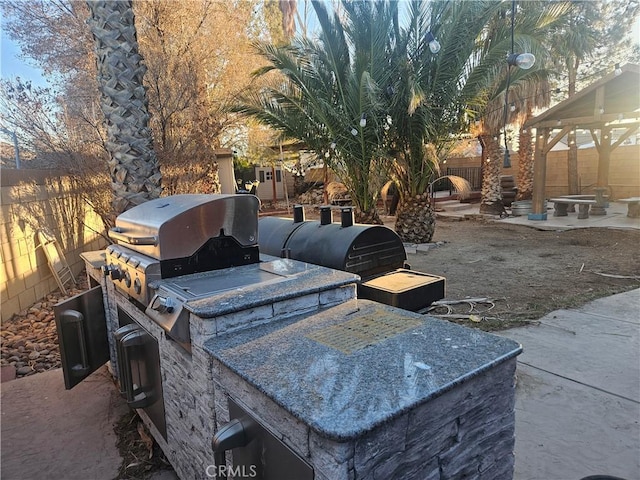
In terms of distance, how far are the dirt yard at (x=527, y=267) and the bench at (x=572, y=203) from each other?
165 centimetres

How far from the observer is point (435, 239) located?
10.1 metres

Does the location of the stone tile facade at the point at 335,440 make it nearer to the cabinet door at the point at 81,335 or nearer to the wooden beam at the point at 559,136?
the cabinet door at the point at 81,335

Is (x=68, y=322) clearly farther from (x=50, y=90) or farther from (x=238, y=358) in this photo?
(x=50, y=90)

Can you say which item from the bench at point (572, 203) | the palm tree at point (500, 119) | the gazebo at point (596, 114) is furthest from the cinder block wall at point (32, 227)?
the bench at point (572, 203)

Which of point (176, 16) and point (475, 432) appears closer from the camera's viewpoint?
point (475, 432)

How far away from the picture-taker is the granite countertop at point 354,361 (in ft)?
4.10

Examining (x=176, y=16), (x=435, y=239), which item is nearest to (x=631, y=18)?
(x=435, y=239)

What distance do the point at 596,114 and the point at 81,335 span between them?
38.9ft

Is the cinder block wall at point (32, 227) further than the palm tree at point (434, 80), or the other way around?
the palm tree at point (434, 80)

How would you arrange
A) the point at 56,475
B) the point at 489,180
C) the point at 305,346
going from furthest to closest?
the point at 489,180 → the point at 56,475 → the point at 305,346

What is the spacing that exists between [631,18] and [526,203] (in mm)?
7915

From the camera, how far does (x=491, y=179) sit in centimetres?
1314

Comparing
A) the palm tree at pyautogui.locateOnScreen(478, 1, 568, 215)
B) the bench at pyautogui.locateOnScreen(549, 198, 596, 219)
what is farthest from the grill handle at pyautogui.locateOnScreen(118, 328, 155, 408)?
the bench at pyautogui.locateOnScreen(549, 198, 596, 219)

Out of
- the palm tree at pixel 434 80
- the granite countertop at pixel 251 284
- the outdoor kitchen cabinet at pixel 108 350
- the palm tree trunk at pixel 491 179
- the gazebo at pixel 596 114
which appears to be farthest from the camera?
the palm tree trunk at pixel 491 179
